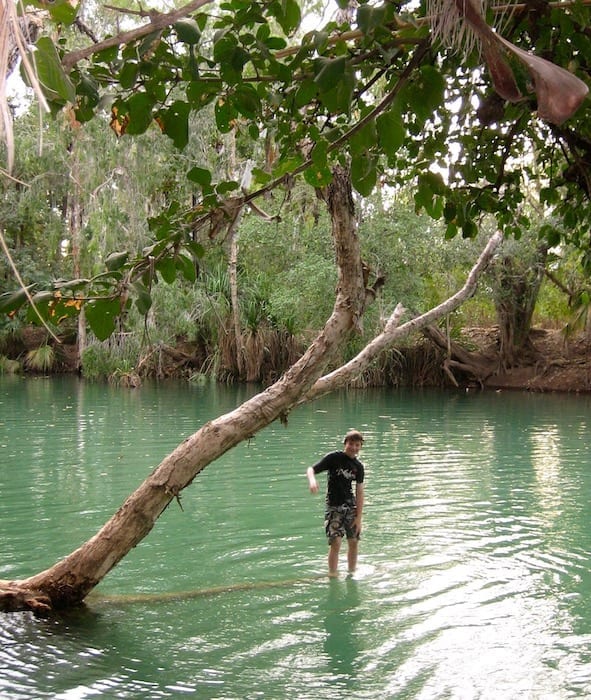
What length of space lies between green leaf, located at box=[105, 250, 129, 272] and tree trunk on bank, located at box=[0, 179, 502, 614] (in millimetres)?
2563

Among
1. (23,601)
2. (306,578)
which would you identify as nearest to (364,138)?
(23,601)

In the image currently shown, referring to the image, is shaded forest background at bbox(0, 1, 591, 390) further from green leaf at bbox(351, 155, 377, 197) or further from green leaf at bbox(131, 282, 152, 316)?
green leaf at bbox(131, 282, 152, 316)

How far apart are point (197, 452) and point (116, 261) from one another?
3.14 meters

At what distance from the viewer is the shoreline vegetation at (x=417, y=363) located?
28.0m

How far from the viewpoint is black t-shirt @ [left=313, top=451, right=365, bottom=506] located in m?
7.27

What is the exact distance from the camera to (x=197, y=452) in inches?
223

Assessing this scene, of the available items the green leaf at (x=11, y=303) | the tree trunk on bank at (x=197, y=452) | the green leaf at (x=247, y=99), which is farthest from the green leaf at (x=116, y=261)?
the tree trunk on bank at (x=197, y=452)

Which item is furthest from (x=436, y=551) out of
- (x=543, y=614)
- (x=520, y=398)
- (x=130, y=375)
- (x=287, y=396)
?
(x=130, y=375)

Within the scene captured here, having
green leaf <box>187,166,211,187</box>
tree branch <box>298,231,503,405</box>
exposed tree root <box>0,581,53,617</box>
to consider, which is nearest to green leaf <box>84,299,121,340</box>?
green leaf <box>187,166,211,187</box>

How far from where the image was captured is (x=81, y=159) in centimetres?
2391

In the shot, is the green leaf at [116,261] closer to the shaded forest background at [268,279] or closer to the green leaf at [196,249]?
the green leaf at [196,249]

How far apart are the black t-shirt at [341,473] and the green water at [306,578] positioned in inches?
30.0

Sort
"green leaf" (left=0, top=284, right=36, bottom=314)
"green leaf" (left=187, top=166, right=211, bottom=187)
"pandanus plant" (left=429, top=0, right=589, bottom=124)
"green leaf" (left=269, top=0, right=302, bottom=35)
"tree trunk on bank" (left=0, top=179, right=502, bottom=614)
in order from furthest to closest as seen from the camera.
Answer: "tree trunk on bank" (left=0, top=179, right=502, bottom=614) → "green leaf" (left=187, top=166, right=211, bottom=187) → "green leaf" (left=269, top=0, right=302, bottom=35) → "green leaf" (left=0, top=284, right=36, bottom=314) → "pandanus plant" (left=429, top=0, right=589, bottom=124)

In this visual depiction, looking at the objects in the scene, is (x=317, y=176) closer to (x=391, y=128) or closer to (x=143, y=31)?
(x=391, y=128)
